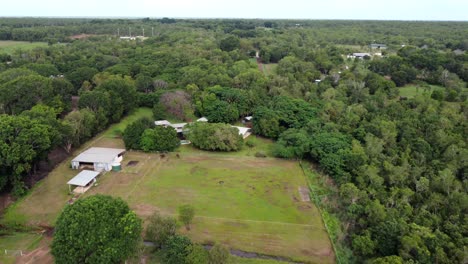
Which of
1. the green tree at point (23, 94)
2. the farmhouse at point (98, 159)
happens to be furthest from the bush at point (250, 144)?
the green tree at point (23, 94)

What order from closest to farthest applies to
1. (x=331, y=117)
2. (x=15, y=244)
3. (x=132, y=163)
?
1. (x=15, y=244)
2. (x=132, y=163)
3. (x=331, y=117)

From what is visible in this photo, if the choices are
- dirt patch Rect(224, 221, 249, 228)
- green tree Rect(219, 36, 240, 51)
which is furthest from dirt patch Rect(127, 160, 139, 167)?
green tree Rect(219, 36, 240, 51)

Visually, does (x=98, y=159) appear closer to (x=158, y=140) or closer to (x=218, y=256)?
(x=158, y=140)

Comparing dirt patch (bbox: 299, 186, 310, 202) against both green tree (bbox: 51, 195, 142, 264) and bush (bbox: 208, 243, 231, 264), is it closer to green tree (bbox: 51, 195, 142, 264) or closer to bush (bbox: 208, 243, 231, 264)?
bush (bbox: 208, 243, 231, 264)

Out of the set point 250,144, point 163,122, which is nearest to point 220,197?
point 250,144

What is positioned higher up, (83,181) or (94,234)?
(94,234)
